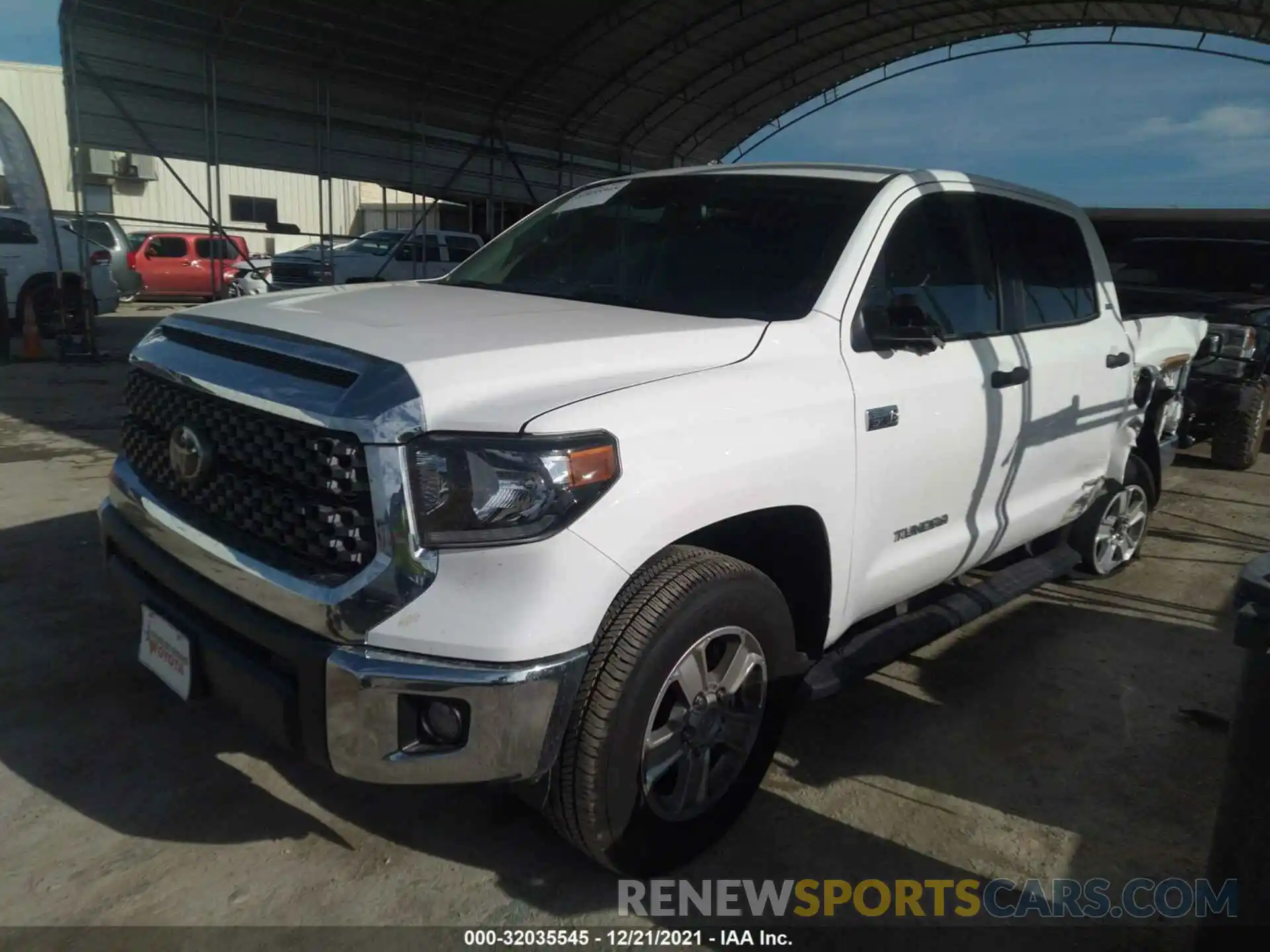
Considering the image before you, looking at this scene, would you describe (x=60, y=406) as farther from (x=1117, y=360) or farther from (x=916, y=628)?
(x=1117, y=360)

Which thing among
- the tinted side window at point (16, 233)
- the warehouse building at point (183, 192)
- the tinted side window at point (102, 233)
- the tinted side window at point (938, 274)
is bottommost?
the tinted side window at point (938, 274)

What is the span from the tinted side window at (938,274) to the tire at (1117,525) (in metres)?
1.57

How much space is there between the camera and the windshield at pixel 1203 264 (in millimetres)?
8883

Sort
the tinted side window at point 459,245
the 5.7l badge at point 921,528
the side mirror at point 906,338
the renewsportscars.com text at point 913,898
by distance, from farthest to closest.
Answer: the tinted side window at point 459,245 → the 5.7l badge at point 921,528 → the side mirror at point 906,338 → the renewsportscars.com text at point 913,898

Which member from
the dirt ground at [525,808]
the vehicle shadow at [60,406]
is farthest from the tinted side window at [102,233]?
the dirt ground at [525,808]

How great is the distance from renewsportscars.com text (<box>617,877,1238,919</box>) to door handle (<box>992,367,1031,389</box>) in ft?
5.49

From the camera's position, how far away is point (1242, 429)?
8070mm

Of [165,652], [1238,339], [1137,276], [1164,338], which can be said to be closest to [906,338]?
[165,652]

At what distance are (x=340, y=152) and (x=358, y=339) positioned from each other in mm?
14160

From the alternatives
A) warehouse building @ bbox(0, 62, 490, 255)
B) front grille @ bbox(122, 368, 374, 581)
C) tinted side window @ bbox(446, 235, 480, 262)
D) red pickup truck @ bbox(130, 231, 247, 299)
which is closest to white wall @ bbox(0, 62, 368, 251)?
warehouse building @ bbox(0, 62, 490, 255)

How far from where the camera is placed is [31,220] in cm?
1373

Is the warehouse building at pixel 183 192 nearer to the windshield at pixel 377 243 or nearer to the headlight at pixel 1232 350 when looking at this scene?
the windshield at pixel 377 243

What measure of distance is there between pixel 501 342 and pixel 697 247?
3.86 ft

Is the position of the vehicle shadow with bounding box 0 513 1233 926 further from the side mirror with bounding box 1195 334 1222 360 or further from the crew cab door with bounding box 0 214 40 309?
the crew cab door with bounding box 0 214 40 309
